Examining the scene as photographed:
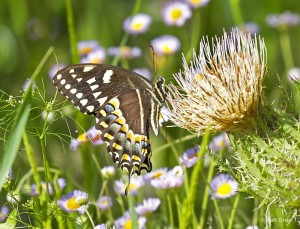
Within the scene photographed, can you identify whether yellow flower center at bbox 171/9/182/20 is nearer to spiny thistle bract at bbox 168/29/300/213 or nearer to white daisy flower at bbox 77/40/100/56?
white daisy flower at bbox 77/40/100/56

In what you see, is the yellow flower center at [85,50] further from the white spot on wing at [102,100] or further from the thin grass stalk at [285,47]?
the white spot on wing at [102,100]

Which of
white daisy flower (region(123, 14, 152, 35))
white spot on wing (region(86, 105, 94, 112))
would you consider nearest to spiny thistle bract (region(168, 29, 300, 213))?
white spot on wing (region(86, 105, 94, 112))

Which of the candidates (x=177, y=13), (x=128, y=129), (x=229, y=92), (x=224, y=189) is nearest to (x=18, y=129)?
(x=229, y=92)

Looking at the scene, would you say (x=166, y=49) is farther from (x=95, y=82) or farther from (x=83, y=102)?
(x=83, y=102)

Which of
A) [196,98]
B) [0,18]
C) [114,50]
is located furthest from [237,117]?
[0,18]

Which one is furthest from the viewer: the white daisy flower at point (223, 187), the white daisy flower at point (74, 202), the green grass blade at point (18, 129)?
the white daisy flower at point (223, 187)

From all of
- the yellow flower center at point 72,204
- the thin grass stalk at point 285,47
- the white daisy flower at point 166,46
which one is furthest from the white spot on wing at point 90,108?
the thin grass stalk at point 285,47
